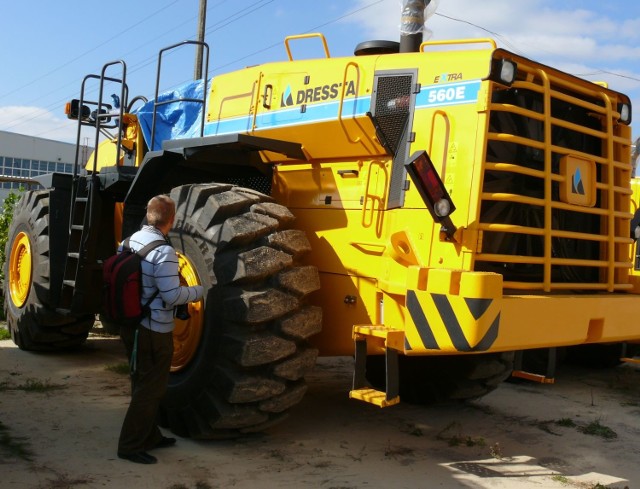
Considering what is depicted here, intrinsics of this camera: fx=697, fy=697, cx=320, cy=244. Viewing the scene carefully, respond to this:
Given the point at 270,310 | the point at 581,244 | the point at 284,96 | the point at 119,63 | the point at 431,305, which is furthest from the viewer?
the point at 119,63

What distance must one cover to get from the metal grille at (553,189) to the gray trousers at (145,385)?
6.56ft

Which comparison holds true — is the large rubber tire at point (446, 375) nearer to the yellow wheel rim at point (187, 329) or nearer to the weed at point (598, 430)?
the weed at point (598, 430)

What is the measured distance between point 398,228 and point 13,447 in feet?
9.25

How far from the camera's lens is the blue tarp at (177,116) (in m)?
6.35

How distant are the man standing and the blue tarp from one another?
2153 mm

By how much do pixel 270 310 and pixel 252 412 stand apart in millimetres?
670

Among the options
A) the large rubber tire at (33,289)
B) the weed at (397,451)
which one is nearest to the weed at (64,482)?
the weed at (397,451)

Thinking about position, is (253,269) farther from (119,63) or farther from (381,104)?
(119,63)

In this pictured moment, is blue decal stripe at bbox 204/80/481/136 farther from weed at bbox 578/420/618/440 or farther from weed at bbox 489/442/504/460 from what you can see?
weed at bbox 578/420/618/440

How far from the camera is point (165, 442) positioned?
14.9ft

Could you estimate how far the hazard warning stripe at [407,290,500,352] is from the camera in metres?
3.75

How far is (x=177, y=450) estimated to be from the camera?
451 cm

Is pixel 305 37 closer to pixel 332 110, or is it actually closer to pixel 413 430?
pixel 332 110

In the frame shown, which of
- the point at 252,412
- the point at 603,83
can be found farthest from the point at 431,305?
the point at 603,83
